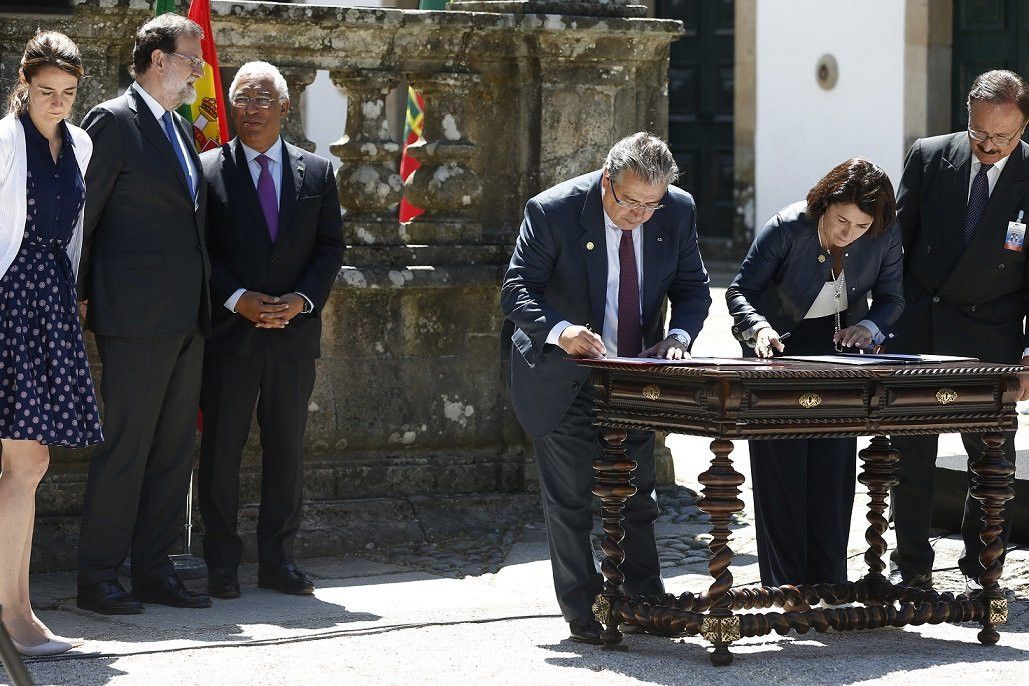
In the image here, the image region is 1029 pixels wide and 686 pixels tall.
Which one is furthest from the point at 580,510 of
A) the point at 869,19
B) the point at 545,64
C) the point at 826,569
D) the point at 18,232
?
the point at 869,19

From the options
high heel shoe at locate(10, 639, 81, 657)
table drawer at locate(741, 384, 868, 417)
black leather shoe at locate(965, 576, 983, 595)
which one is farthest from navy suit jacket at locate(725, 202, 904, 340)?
high heel shoe at locate(10, 639, 81, 657)

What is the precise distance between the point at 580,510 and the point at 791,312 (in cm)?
101

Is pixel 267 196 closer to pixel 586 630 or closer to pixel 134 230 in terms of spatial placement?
pixel 134 230

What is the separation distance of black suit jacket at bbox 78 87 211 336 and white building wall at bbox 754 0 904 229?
11397 millimetres

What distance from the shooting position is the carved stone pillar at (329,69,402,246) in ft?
24.3

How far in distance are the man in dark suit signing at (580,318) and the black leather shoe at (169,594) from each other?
4.31 ft

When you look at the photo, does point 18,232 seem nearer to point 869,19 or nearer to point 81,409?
point 81,409

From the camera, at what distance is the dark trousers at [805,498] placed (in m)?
6.11

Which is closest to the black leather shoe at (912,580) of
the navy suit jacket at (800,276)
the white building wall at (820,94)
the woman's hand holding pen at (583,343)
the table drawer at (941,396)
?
the table drawer at (941,396)

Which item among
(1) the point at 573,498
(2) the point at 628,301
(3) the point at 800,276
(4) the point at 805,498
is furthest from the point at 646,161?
(4) the point at 805,498

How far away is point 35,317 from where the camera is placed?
5668mm

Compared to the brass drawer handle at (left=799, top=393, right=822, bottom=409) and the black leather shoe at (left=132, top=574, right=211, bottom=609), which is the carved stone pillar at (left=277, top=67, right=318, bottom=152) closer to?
the black leather shoe at (left=132, top=574, right=211, bottom=609)

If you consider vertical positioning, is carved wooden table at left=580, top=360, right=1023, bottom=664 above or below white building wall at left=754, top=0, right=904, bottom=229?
below

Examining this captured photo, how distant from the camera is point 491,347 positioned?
7805mm
